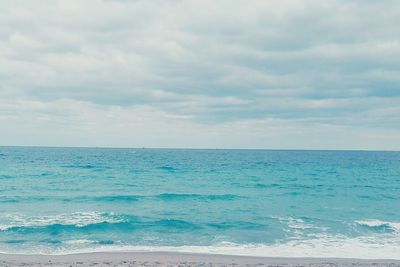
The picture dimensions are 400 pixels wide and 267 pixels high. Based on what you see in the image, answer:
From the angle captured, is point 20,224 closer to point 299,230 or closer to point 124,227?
point 124,227

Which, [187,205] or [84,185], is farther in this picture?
[84,185]

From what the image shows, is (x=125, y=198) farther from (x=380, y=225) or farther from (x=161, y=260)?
(x=380, y=225)

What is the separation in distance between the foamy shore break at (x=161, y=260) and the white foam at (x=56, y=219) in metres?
6.00

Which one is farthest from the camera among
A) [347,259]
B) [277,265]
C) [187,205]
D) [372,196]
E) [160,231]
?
[372,196]

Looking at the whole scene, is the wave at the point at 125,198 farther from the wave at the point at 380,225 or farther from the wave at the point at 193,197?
the wave at the point at 380,225

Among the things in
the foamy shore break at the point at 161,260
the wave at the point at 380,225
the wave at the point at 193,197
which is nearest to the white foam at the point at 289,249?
the foamy shore break at the point at 161,260

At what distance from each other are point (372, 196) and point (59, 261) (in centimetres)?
3111

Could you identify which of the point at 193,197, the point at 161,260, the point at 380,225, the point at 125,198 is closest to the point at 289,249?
the point at 161,260

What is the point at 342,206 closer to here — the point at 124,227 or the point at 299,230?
the point at 299,230

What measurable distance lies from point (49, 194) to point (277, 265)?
25338 mm

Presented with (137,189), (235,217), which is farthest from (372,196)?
(137,189)

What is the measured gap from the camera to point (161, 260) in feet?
49.4

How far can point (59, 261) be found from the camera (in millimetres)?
14492

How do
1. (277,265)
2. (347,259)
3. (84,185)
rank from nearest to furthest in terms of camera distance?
1. (277,265)
2. (347,259)
3. (84,185)
